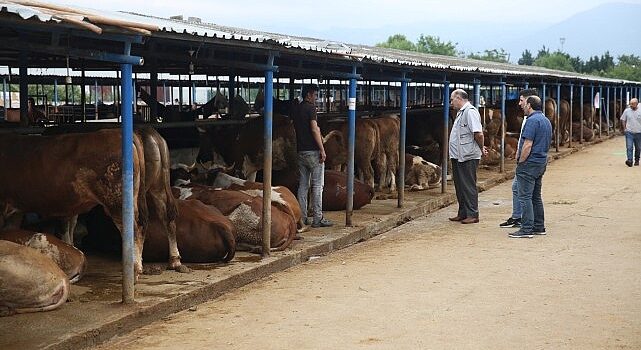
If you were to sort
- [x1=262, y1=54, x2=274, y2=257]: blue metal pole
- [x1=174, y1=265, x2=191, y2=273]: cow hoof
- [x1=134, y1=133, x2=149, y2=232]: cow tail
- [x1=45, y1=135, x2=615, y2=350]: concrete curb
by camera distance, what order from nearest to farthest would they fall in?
[x1=45, y1=135, x2=615, y2=350]: concrete curb < [x1=134, y1=133, x2=149, y2=232]: cow tail < [x1=174, y1=265, x2=191, y2=273]: cow hoof < [x1=262, y1=54, x2=274, y2=257]: blue metal pole

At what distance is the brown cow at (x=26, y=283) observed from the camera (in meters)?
7.41

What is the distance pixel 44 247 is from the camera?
343 inches

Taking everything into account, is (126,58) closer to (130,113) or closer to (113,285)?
(130,113)

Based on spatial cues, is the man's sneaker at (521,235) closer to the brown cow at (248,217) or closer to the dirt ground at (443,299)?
the dirt ground at (443,299)

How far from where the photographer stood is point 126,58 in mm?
7848

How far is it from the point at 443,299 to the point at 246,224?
10.2 feet

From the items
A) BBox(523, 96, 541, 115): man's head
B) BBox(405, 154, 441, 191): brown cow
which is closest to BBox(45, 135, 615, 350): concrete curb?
BBox(405, 154, 441, 191): brown cow

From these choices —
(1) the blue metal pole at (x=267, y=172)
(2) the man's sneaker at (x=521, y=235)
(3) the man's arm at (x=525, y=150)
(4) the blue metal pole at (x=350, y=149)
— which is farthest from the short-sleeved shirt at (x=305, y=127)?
(2) the man's sneaker at (x=521, y=235)

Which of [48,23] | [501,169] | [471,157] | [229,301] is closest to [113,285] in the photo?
[229,301]

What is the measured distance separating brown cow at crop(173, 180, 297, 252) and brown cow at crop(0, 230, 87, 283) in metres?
2.44

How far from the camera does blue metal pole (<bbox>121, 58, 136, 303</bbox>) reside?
7926 millimetres

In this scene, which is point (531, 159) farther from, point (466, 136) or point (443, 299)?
point (443, 299)

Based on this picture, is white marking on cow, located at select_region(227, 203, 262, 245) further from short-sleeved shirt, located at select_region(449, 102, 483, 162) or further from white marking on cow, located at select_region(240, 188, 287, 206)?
short-sleeved shirt, located at select_region(449, 102, 483, 162)

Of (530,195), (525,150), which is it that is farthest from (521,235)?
(525,150)
